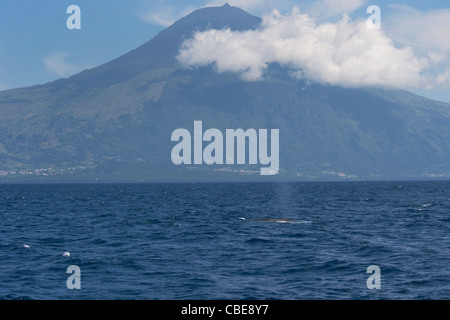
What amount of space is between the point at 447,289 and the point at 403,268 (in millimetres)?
6268

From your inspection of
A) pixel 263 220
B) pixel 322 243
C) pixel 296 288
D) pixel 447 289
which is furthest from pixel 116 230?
pixel 447 289

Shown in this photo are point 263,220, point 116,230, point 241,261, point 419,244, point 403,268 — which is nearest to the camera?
point 403,268

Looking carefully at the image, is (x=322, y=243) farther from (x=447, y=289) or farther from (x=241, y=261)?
(x=447, y=289)

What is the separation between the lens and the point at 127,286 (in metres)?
33.0

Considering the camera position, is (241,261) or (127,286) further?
(241,261)

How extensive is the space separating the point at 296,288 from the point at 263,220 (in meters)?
40.6

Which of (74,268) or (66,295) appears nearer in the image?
(66,295)

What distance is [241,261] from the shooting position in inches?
1608
